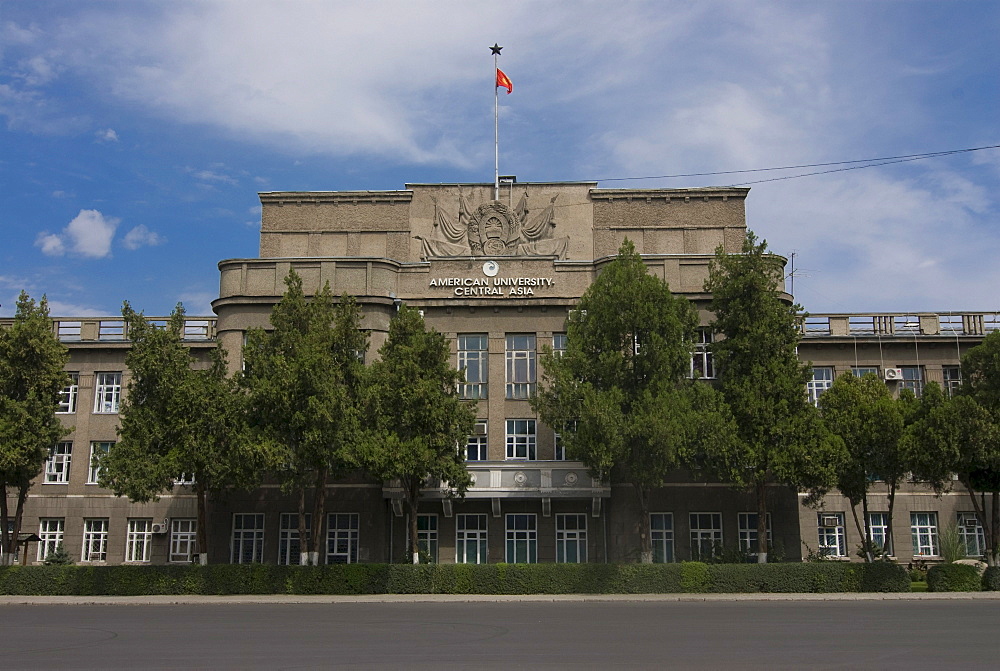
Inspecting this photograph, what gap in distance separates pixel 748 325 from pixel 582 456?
25.5 feet

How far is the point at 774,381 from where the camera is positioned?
33.1 m

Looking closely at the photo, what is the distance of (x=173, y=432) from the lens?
31.5 m

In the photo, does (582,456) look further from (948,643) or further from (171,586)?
(948,643)

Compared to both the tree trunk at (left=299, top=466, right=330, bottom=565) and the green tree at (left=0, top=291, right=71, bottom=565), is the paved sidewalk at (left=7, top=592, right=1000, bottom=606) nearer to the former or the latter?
the tree trunk at (left=299, top=466, right=330, bottom=565)

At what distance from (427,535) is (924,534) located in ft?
68.4

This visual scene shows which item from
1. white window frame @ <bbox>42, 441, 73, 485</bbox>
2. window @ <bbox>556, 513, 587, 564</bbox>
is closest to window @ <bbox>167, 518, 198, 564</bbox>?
white window frame @ <bbox>42, 441, 73, 485</bbox>

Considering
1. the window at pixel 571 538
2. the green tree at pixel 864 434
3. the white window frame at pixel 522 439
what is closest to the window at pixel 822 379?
the green tree at pixel 864 434

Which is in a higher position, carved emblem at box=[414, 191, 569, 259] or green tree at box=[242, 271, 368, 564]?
carved emblem at box=[414, 191, 569, 259]

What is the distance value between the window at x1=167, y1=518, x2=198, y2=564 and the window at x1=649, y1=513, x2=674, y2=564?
1866 cm

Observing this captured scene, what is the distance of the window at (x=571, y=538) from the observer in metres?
37.3

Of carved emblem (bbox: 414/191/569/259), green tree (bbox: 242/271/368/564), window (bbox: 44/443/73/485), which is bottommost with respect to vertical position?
window (bbox: 44/443/73/485)

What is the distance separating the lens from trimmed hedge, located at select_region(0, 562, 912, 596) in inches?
1222

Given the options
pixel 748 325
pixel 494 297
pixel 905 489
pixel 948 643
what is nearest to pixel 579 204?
pixel 494 297

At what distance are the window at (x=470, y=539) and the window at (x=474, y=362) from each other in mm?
4917
